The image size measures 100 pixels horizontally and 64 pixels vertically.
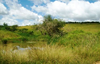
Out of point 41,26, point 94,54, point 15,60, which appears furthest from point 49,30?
point 15,60

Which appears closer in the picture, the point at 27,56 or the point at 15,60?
the point at 15,60

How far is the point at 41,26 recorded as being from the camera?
40.6 m

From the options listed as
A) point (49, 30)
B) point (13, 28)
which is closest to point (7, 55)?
point (49, 30)

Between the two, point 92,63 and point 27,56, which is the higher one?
point 27,56

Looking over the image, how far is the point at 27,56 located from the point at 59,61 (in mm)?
1756

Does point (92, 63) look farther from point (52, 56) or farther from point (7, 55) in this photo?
point (7, 55)

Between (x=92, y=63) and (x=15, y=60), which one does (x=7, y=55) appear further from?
(x=92, y=63)

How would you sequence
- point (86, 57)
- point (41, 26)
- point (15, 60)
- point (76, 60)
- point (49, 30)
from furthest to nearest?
point (41, 26), point (49, 30), point (86, 57), point (76, 60), point (15, 60)

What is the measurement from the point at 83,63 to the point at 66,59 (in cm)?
97

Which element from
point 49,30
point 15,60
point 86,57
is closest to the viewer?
point 15,60

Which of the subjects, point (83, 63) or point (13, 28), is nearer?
point (83, 63)

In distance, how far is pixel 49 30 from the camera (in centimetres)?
3769

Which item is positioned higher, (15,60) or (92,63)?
(15,60)

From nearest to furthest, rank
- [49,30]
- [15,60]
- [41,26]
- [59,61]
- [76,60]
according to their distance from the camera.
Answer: [15,60] < [59,61] < [76,60] < [49,30] < [41,26]
